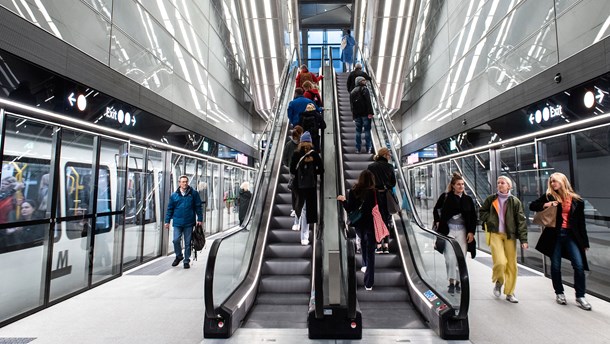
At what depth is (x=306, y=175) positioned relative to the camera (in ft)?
15.4

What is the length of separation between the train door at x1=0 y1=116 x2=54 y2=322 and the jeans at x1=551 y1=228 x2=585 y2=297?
652 cm

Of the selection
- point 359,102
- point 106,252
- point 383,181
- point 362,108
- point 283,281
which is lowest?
point 283,281

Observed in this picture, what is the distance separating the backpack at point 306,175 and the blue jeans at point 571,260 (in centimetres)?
321

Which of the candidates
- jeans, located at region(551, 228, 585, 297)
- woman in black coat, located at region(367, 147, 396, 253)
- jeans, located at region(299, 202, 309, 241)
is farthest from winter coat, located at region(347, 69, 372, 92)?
jeans, located at region(551, 228, 585, 297)

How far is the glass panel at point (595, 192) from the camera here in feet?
16.7

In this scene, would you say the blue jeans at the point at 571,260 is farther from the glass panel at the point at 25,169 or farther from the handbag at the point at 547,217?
the glass panel at the point at 25,169

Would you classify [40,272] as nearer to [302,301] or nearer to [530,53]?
[302,301]

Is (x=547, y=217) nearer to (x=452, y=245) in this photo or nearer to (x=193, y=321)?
(x=452, y=245)

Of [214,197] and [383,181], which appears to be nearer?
[383,181]

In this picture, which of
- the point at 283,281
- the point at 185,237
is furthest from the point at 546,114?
the point at 185,237

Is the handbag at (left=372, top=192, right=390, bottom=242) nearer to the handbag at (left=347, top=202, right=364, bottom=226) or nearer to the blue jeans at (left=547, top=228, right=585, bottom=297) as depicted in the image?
the handbag at (left=347, top=202, right=364, bottom=226)

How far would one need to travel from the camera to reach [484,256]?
24.1 ft

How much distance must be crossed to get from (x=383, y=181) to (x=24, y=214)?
4.66 meters

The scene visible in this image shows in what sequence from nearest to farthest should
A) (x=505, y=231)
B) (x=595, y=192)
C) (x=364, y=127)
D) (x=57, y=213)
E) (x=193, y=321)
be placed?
(x=193, y=321)
(x=505, y=231)
(x=57, y=213)
(x=595, y=192)
(x=364, y=127)
